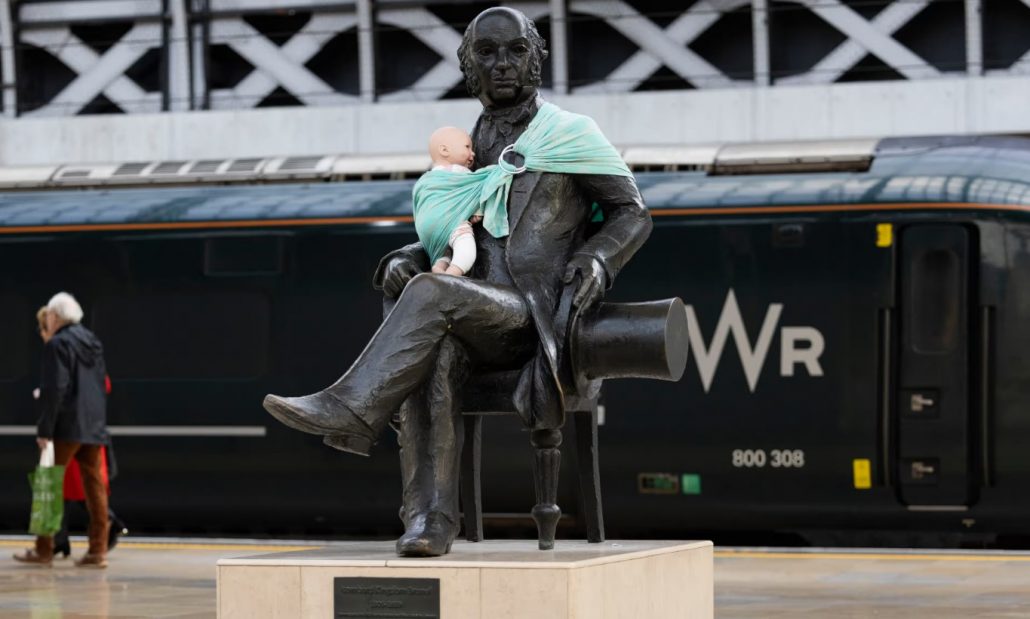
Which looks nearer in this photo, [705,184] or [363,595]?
[363,595]

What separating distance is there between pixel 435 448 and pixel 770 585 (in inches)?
152

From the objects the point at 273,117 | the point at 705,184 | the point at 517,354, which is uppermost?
the point at 273,117

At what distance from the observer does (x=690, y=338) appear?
1282 cm

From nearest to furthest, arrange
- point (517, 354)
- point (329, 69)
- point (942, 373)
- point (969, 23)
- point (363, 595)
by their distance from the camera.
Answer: point (363, 595) < point (517, 354) < point (942, 373) < point (969, 23) < point (329, 69)

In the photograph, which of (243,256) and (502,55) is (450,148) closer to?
(502,55)

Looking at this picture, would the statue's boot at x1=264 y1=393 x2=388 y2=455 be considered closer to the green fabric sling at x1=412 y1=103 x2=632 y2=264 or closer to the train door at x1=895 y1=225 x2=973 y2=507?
the green fabric sling at x1=412 y1=103 x2=632 y2=264

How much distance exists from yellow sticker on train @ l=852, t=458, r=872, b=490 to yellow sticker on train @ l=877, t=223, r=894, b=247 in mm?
1386

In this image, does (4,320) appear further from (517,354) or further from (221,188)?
(517,354)

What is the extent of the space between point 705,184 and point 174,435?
4.08m

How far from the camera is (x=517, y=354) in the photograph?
6609 millimetres

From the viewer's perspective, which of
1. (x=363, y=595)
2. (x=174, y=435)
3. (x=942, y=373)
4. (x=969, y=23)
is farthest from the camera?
(x=969, y=23)

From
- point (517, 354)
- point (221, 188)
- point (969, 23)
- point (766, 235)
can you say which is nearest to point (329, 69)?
point (969, 23)

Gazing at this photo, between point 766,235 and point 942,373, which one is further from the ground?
point 766,235

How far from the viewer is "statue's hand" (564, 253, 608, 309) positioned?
6.53 metres
